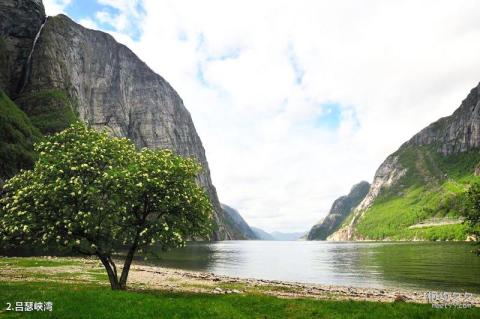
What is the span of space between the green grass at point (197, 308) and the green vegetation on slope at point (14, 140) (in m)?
124

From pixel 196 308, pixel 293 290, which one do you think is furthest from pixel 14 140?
pixel 196 308

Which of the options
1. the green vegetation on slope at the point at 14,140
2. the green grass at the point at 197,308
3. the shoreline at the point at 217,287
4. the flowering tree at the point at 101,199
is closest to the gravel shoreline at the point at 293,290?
the shoreline at the point at 217,287

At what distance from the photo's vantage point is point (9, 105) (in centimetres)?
17512

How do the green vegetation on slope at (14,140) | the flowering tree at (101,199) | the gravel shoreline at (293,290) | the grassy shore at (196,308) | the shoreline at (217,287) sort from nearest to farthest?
the grassy shore at (196,308) < the flowering tree at (101,199) < the shoreline at (217,287) < the gravel shoreline at (293,290) < the green vegetation on slope at (14,140)

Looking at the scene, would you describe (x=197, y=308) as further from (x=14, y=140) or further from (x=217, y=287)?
(x=14, y=140)

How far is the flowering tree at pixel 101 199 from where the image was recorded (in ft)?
95.8

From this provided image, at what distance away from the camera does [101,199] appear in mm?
30672

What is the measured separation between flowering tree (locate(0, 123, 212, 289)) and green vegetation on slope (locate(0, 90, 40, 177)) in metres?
117

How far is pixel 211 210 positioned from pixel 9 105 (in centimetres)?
17711

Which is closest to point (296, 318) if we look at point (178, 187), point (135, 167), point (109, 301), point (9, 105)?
point (109, 301)

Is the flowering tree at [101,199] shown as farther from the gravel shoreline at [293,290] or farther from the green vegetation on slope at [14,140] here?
the green vegetation on slope at [14,140]

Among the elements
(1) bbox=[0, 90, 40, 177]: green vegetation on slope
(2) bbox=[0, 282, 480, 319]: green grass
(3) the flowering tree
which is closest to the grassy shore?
(2) bbox=[0, 282, 480, 319]: green grass

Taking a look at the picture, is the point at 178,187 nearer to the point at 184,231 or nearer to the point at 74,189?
the point at 184,231

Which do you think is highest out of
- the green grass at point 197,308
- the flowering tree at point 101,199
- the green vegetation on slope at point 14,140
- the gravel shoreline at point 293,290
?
the green vegetation on slope at point 14,140
